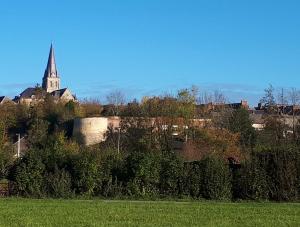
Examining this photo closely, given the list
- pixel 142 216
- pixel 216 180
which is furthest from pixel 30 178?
pixel 142 216

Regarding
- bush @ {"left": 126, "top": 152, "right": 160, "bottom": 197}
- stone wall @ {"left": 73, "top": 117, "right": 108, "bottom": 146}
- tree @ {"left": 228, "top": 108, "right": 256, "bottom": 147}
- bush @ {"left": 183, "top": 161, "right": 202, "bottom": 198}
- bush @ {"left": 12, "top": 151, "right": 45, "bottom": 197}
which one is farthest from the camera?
stone wall @ {"left": 73, "top": 117, "right": 108, "bottom": 146}

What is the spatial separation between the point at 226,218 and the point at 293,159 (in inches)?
497

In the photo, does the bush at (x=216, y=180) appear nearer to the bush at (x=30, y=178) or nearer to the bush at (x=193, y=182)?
the bush at (x=193, y=182)

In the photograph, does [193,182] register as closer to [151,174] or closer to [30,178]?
[151,174]

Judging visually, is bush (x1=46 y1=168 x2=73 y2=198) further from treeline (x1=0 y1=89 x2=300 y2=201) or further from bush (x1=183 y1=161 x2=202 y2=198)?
bush (x1=183 y1=161 x2=202 y2=198)

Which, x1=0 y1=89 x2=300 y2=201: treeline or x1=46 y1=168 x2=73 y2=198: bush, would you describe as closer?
x1=0 y1=89 x2=300 y2=201: treeline

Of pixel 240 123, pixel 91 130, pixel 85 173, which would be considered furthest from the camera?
pixel 91 130

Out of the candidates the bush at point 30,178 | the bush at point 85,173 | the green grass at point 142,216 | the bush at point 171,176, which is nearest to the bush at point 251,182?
the bush at point 171,176

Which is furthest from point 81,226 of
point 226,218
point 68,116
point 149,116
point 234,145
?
point 68,116

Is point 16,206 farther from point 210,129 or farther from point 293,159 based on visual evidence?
point 210,129

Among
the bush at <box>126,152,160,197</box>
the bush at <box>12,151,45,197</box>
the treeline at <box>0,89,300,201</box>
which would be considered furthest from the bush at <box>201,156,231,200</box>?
the bush at <box>12,151,45,197</box>

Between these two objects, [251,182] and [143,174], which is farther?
[143,174]

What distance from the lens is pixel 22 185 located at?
98.9 ft

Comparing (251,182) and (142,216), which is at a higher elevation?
(251,182)
